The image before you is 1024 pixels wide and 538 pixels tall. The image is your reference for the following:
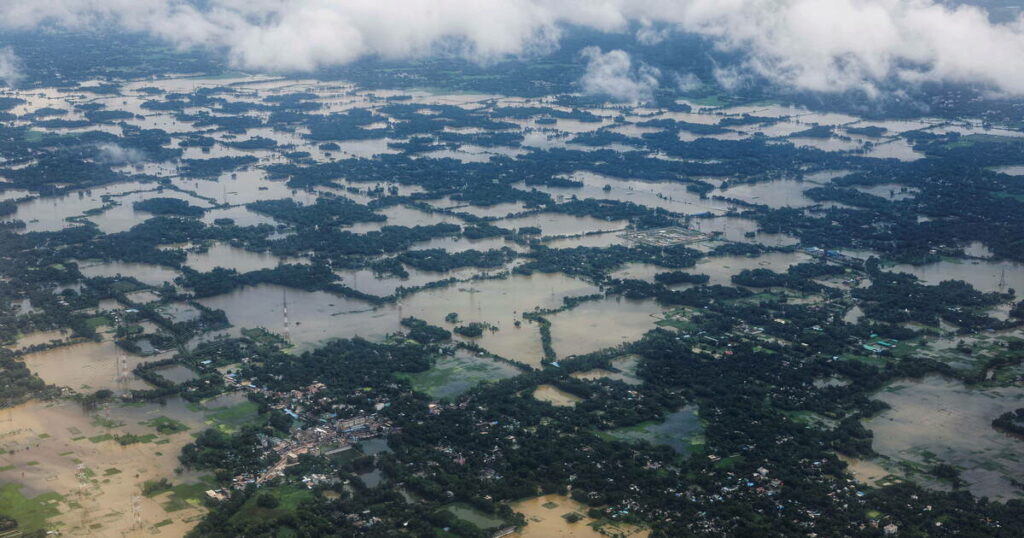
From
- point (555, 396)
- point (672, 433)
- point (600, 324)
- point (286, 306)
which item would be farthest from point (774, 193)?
point (672, 433)

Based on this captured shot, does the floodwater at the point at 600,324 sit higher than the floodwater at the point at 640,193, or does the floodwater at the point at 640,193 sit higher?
the floodwater at the point at 640,193

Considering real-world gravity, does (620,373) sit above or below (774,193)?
below

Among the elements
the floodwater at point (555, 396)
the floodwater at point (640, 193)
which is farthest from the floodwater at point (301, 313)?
the floodwater at point (640, 193)

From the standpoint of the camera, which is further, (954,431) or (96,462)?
(954,431)

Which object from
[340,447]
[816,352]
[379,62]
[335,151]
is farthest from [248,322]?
[379,62]

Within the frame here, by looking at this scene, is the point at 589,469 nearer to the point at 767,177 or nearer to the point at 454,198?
the point at 454,198

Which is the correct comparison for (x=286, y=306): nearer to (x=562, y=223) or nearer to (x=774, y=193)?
(x=562, y=223)

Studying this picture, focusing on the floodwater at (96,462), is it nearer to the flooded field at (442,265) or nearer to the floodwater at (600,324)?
the flooded field at (442,265)

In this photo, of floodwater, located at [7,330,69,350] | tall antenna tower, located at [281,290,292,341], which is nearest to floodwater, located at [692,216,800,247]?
tall antenna tower, located at [281,290,292,341]
